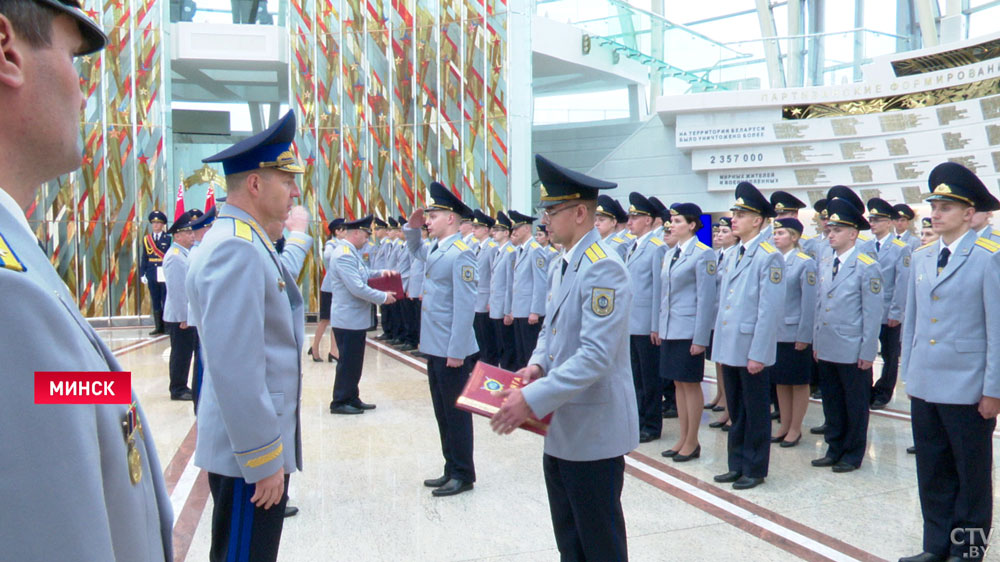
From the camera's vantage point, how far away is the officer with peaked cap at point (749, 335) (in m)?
4.03

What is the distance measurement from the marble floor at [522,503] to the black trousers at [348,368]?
0.89 feet

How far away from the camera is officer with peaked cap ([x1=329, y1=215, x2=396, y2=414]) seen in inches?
229

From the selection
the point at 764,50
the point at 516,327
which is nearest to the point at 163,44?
the point at 516,327

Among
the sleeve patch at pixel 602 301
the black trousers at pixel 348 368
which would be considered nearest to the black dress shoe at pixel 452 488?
the sleeve patch at pixel 602 301

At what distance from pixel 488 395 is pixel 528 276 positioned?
5.50 m

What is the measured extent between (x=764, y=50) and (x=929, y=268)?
9732 mm

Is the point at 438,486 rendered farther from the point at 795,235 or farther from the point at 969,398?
the point at 795,235

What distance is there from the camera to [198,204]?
53.0 ft

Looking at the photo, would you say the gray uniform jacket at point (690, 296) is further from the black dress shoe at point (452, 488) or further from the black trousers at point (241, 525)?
the black trousers at point (241, 525)

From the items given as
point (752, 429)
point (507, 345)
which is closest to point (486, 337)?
point (507, 345)

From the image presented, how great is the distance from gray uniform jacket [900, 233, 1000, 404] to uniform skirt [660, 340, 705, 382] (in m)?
1.54

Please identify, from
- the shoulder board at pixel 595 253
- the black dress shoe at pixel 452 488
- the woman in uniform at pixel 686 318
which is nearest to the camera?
the shoulder board at pixel 595 253

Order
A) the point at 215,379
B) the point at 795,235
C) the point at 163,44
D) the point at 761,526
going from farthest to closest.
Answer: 1. the point at 163,44
2. the point at 795,235
3. the point at 761,526
4. the point at 215,379

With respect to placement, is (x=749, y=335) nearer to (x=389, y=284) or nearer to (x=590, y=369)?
(x=590, y=369)
